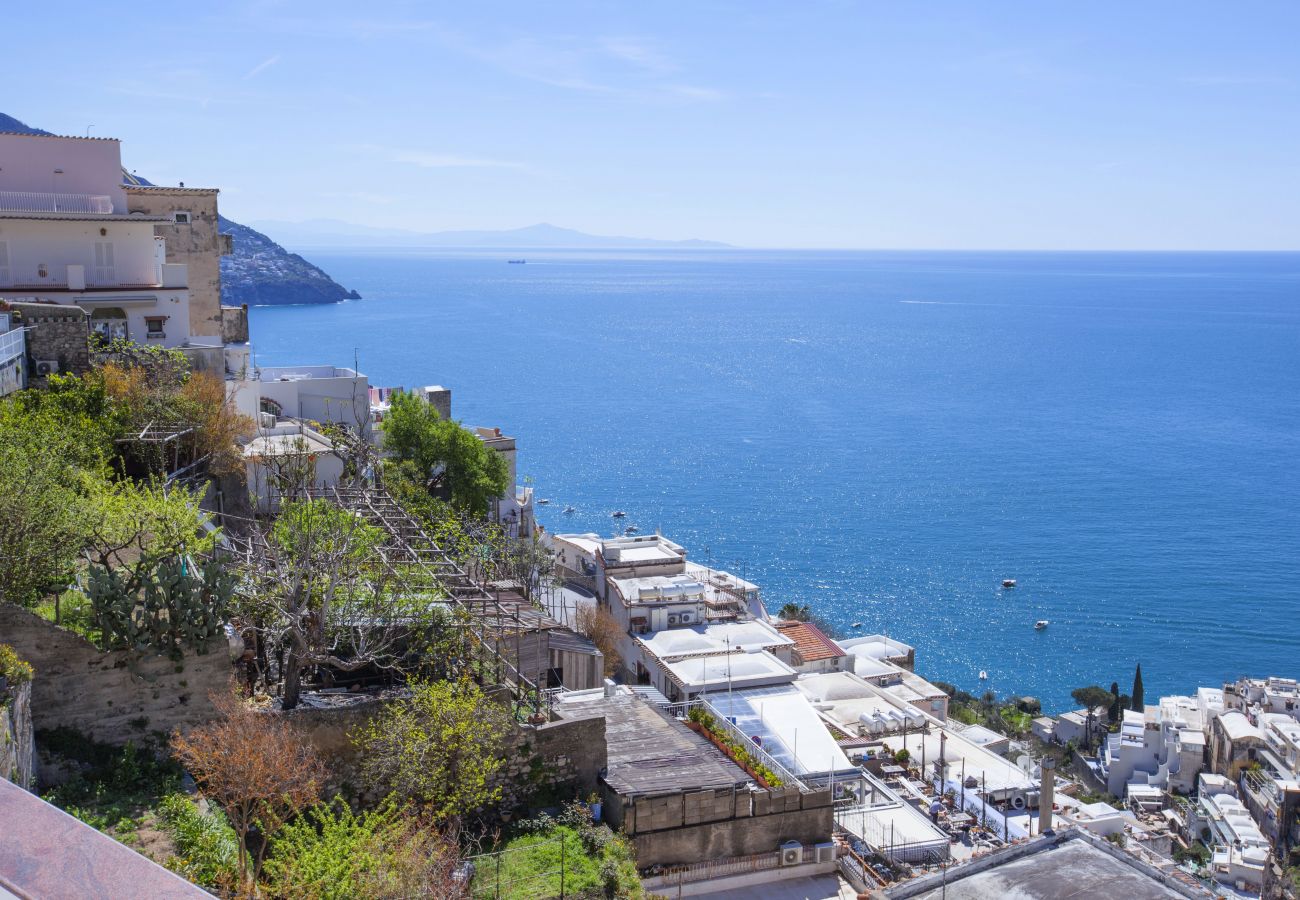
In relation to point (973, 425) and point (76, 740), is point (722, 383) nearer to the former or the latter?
point (973, 425)

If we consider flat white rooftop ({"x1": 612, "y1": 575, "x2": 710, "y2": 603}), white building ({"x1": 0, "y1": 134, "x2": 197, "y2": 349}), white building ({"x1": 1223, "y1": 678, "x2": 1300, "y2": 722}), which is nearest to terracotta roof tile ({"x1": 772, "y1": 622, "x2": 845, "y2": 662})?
flat white rooftop ({"x1": 612, "y1": 575, "x2": 710, "y2": 603})

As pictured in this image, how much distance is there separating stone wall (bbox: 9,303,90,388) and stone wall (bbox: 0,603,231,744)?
1347cm

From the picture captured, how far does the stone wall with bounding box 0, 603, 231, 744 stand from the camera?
13.3 m

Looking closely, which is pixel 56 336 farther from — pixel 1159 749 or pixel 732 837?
pixel 1159 749

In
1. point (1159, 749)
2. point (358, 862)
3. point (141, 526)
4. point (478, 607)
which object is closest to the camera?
point (358, 862)

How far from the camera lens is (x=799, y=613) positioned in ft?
171

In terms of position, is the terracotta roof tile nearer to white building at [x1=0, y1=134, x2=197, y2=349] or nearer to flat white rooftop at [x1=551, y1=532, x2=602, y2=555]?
flat white rooftop at [x1=551, y1=532, x2=602, y2=555]

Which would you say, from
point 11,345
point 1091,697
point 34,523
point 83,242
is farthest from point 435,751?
point 1091,697

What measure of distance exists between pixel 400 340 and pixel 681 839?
135366mm

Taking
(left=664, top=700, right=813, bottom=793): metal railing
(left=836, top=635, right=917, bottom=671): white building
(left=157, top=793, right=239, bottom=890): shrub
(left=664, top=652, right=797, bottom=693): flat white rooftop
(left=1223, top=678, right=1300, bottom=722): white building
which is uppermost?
(left=157, top=793, right=239, bottom=890): shrub

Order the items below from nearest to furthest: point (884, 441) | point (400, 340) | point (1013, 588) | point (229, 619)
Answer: point (229, 619), point (1013, 588), point (884, 441), point (400, 340)

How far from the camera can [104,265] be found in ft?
102

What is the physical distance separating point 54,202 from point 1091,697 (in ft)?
148

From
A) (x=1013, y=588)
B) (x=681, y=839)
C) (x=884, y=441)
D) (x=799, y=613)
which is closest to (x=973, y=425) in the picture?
(x=884, y=441)
